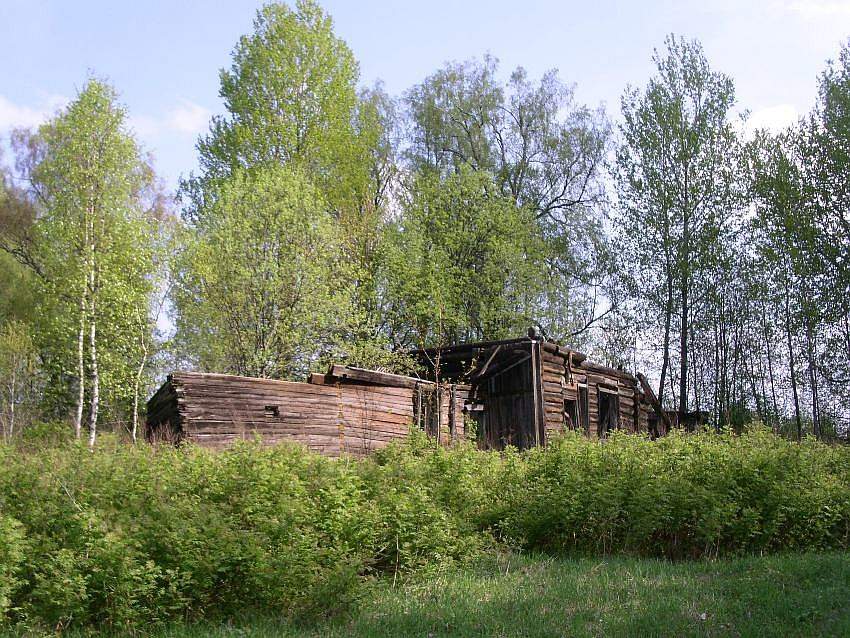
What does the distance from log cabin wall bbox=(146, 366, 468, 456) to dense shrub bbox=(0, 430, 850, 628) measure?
341cm

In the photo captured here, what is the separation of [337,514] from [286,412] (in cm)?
799

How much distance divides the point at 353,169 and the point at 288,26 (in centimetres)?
554

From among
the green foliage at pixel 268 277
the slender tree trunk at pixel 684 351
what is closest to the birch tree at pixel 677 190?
the slender tree trunk at pixel 684 351

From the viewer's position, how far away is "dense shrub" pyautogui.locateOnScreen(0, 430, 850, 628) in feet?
21.0

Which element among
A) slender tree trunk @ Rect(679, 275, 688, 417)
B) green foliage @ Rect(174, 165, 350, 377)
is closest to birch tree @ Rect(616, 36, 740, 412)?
slender tree trunk @ Rect(679, 275, 688, 417)

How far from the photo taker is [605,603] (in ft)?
23.7

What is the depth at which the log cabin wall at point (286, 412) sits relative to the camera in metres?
14.6

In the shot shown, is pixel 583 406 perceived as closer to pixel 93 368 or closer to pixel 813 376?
pixel 813 376

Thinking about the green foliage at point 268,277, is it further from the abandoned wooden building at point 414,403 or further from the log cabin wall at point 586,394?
the log cabin wall at point 586,394

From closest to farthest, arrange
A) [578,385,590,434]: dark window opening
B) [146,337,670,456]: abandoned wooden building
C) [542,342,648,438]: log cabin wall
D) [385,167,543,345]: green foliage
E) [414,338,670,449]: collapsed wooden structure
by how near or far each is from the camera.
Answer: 1. [146,337,670,456]: abandoned wooden building
2. [414,338,670,449]: collapsed wooden structure
3. [542,342,648,438]: log cabin wall
4. [578,385,590,434]: dark window opening
5. [385,167,543,345]: green foliage

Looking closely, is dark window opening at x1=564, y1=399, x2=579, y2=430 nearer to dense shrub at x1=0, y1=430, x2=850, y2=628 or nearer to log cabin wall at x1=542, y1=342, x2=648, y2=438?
log cabin wall at x1=542, y1=342, x2=648, y2=438

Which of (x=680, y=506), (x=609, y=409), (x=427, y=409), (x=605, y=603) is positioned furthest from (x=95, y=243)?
(x=605, y=603)

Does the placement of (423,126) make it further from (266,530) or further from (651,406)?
(266,530)

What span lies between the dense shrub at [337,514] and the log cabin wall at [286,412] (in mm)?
3409
